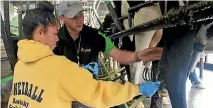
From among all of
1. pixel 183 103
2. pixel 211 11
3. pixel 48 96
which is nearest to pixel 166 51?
pixel 183 103

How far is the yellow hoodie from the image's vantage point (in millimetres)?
1005

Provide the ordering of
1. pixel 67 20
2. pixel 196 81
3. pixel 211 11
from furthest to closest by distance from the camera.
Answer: pixel 196 81
pixel 67 20
pixel 211 11

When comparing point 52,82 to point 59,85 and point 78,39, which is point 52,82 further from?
point 78,39

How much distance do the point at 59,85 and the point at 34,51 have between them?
0.16 m

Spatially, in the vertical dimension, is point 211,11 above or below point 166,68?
above

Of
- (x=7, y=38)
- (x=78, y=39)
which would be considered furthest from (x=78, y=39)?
(x=7, y=38)

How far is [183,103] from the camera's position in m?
1.07

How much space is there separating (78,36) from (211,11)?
Result: 122 centimetres

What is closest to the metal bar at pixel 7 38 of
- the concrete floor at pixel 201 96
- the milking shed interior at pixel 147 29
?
the milking shed interior at pixel 147 29

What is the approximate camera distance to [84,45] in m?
1.90

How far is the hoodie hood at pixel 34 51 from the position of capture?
104 centimetres

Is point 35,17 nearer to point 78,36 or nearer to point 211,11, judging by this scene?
point 211,11

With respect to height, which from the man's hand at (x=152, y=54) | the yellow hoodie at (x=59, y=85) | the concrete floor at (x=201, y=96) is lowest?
the concrete floor at (x=201, y=96)

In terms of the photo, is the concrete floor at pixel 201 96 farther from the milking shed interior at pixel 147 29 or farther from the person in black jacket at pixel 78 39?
the person in black jacket at pixel 78 39
